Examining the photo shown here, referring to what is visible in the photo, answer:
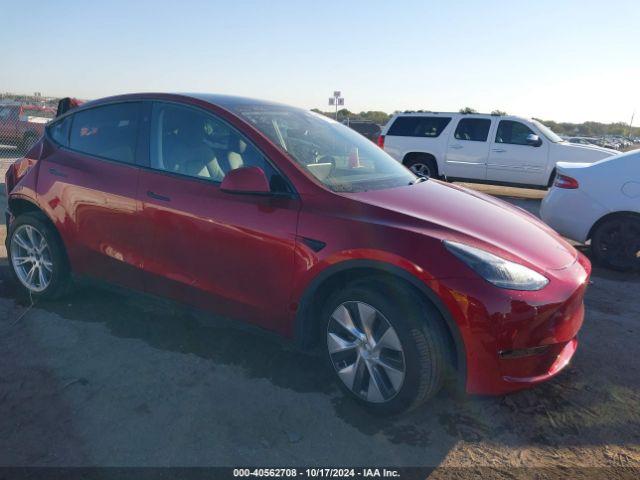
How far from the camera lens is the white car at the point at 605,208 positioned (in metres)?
5.41

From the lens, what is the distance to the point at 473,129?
11750mm

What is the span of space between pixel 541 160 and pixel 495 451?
9.98m

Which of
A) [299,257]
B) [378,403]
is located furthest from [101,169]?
[378,403]

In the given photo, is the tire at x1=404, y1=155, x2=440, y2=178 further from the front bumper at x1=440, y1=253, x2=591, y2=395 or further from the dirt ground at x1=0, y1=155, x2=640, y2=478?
the front bumper at x1=440, y1=253, x2=591, y2=395

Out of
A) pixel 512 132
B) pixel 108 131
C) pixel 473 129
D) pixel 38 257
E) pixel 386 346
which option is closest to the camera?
pixel 386 346

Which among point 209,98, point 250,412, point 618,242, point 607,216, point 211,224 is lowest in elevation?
point 250,412

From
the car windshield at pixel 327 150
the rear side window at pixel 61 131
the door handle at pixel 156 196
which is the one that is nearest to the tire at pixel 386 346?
the car windshield at pixel 327 150

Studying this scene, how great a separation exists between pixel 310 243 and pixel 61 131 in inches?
103

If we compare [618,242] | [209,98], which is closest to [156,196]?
[209,98]

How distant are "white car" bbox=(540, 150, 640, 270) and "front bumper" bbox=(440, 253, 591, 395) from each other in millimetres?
3385

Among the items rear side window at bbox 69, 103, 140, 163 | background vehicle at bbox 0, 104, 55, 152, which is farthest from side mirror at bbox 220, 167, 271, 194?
background vehicle at bbox 0, 104, 55, 152

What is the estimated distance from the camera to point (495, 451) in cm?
252

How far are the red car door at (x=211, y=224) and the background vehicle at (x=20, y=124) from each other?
518 inches

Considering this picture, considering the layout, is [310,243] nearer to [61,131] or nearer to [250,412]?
[250,412]
